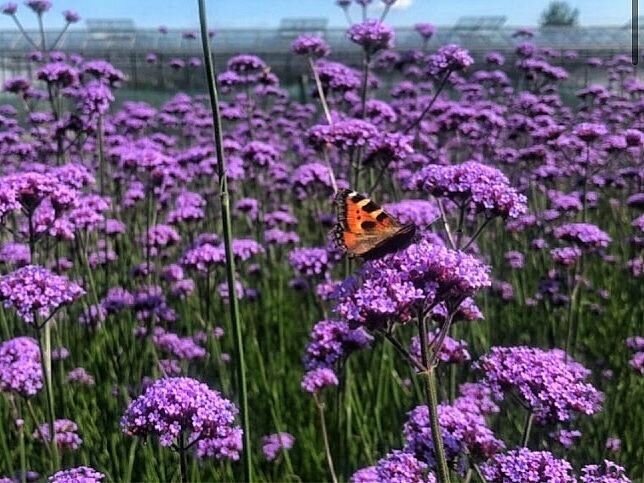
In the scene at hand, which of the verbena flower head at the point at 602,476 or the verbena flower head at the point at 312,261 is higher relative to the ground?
the verbena flower head at the point at 602,476

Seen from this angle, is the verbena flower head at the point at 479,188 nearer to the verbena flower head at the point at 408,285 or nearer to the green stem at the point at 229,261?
the verbena flower head at the point at 408,285

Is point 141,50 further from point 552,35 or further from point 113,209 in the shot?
point 113,209

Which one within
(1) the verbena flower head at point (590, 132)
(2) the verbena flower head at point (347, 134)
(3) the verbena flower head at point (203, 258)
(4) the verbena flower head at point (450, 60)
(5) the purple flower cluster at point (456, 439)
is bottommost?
(3) the verbena flower head at point (203, 258)

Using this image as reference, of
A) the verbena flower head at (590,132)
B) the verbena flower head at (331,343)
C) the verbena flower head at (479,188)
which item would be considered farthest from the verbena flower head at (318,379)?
the verbena flower head at (590,132)

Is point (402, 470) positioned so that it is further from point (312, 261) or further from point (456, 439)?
point (312, 261)

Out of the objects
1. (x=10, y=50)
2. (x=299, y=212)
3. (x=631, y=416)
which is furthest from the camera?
A: (x=10, y=50)

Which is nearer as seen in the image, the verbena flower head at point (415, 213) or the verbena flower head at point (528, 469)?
the verbena flower head at point (528, 469)

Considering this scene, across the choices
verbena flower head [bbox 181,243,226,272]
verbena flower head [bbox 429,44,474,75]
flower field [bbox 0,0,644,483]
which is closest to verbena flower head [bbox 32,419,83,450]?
flower field [bbox 0,0,644,483]

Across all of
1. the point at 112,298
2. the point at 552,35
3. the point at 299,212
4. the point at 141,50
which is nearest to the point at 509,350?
the point at 112,298

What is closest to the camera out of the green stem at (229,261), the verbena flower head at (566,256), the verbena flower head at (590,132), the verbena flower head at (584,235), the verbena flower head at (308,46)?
the green stem at (229,261)
